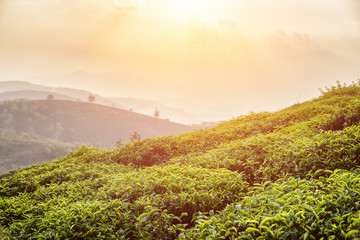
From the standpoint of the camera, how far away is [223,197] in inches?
169

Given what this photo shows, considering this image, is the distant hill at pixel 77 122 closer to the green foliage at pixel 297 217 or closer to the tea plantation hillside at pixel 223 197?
the tea plantation hillside at pixel 223 197

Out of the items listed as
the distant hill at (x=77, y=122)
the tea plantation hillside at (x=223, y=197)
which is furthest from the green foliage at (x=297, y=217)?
the distant hill at (x=77, y=122)

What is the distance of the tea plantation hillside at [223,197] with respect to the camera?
2.97m

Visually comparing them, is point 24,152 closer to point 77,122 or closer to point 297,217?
point 77,122

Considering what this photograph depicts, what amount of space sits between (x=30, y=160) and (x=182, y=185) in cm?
4880

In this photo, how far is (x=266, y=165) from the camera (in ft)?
17.6

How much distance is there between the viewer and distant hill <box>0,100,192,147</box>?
75375 mm

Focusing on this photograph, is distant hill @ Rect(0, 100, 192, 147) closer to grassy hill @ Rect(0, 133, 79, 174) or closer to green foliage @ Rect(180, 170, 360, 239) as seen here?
grassy hill @ Rect(0, 133, 79, 174)

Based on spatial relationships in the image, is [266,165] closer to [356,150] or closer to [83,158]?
[356,150]

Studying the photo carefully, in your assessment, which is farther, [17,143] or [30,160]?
[17,143]

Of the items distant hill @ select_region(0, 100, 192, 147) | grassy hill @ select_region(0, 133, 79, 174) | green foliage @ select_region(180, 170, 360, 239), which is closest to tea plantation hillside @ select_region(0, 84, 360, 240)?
green foliage @ select_region(180, 170, 360, 239)

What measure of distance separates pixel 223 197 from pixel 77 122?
8507 cm

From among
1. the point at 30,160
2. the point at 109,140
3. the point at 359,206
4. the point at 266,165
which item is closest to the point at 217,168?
the point at 266,165

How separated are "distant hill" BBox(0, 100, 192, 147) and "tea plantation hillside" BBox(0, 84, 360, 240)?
7261 centimetres
